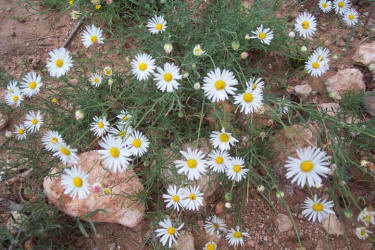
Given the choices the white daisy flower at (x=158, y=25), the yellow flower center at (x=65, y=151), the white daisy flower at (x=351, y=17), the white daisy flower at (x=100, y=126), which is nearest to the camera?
the yellow flower center at (x=65, y=151)

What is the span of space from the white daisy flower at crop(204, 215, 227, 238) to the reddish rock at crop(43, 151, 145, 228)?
2.00 ft

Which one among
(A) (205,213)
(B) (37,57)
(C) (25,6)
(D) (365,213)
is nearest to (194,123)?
(A) (205,213)

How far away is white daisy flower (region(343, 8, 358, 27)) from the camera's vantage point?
3.29 meters

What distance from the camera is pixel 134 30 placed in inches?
126

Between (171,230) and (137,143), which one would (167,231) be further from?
(137,143)

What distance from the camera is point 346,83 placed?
2.94 m

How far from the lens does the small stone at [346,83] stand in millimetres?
2936


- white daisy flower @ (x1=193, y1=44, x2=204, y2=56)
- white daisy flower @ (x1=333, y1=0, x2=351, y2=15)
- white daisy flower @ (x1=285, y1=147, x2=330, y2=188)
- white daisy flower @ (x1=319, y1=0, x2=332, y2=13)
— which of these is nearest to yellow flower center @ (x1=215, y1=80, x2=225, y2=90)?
→ white daisy flower @ (x1=193, y1=44, x2=204, y2=56)

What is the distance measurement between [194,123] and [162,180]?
0.66 metres

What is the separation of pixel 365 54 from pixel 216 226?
2.53m

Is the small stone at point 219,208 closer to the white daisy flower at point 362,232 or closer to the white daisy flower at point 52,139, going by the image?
the white daisy flower at point 362,232

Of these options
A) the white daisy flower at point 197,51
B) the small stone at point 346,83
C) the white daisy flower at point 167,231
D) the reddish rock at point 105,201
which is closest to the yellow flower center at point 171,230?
the white daisy flower at point 167,231

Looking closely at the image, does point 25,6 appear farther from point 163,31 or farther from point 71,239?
point 71,239

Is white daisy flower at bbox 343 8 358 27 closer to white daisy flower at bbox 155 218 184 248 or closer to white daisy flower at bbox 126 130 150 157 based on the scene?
white daisy flower at bbox 126 130 150 157
